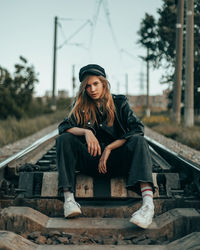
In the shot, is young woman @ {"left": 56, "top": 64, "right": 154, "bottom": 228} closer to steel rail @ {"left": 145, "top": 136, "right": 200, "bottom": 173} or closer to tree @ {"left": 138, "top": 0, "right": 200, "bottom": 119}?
steel rail @ {"left": 145, "top": 136, "right": 200, "bottom": 173}

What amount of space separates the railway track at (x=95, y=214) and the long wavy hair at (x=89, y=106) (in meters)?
0.51

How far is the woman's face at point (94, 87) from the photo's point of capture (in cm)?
304

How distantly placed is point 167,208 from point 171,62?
17.8 meters

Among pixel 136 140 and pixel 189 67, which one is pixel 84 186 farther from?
pixel 189 67

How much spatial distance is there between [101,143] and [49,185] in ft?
1.92

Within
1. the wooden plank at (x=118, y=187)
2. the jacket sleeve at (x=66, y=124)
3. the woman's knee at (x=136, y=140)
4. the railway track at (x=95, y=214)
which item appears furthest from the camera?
the jacket sleeve at (x=66, y=124)

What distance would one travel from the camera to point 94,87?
3.04 m

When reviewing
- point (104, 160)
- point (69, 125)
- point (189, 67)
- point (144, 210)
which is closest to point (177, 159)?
point (104, 160)

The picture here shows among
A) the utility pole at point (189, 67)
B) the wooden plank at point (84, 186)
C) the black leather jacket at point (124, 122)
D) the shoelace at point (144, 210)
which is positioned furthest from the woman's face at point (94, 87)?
the utility pole at point (189, 67)

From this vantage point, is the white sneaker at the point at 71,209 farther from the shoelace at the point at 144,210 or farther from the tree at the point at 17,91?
the tree at the point at 17,91

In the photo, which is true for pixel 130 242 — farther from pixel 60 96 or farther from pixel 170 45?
pixel 60 96

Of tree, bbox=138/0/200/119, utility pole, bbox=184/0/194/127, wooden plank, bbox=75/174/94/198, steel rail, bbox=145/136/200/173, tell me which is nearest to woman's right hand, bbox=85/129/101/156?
wooden plank, bbox=75/174/94/198

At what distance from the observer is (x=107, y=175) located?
2945 mm

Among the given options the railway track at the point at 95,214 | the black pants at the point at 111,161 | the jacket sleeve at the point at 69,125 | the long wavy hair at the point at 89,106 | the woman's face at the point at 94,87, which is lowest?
the railway track at the point at 95,214
